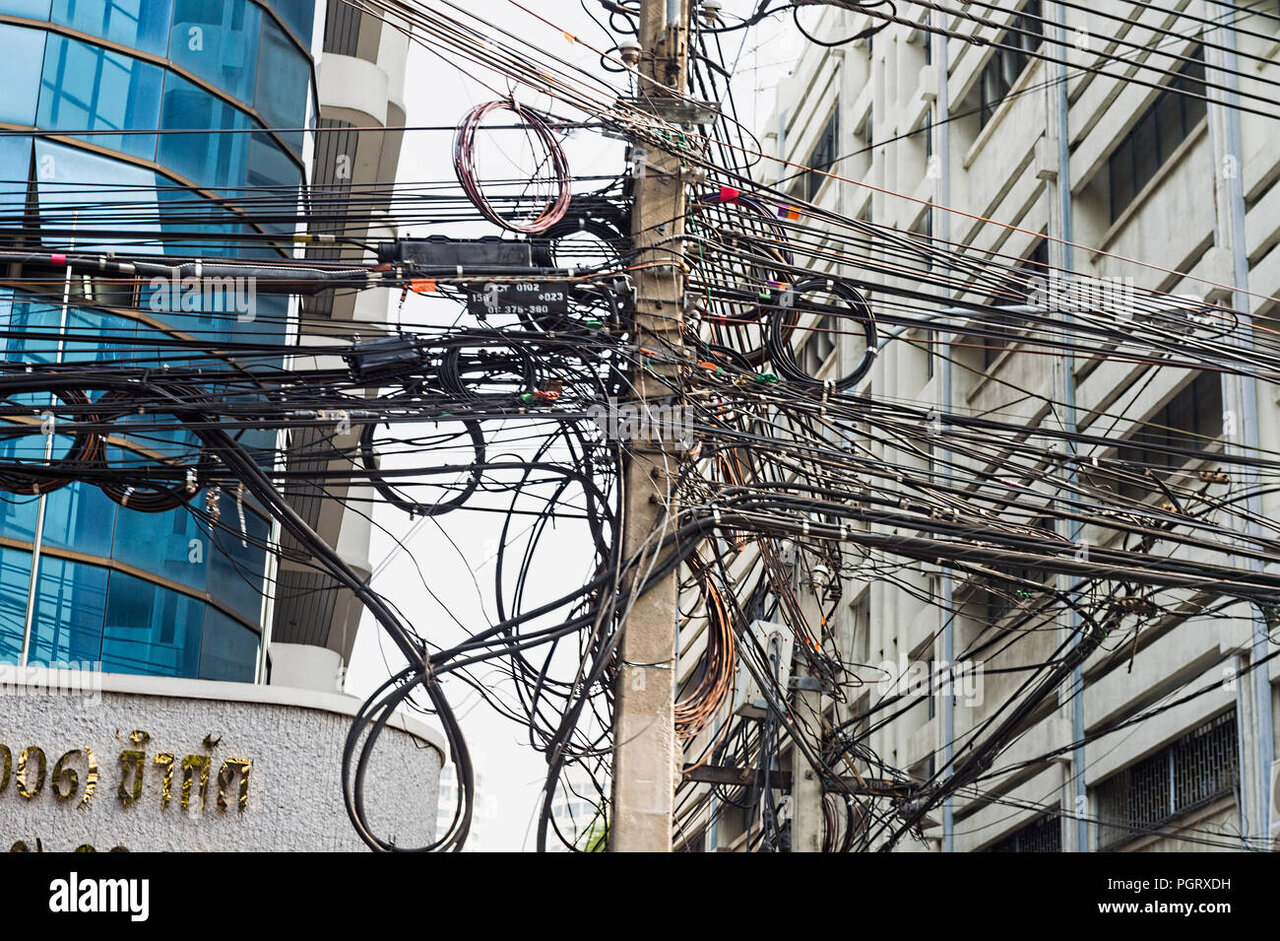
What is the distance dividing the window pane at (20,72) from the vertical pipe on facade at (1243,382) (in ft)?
31.7

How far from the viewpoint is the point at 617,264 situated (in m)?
10.0

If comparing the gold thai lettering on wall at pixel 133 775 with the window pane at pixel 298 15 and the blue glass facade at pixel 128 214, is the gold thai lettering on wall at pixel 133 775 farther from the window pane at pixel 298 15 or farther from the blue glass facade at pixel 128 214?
the window pane at pixel 298 15

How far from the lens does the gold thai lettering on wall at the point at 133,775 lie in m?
10.9

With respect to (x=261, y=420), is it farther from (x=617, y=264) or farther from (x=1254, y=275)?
(x=1254, y=275)

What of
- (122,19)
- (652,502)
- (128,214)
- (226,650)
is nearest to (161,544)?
(226,650)

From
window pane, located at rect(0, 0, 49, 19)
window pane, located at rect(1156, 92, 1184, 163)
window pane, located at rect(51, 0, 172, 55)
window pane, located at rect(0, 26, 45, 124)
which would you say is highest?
window pane, located at rect(1156, 92, 1184, 163)

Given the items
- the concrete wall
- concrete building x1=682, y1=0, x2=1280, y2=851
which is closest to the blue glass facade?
the concrete wall

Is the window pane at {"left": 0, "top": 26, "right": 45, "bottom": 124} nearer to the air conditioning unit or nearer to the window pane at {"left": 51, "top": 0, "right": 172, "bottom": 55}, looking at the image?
the window pane at {"left": 51, "top": 0, "right": 172, "bottom": 55}

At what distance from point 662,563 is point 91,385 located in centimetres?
338

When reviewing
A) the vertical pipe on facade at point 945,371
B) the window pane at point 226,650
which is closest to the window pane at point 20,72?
the window pane at point 226,650

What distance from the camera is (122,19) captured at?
13.8 metres

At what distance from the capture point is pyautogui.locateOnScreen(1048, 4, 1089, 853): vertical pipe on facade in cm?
1708

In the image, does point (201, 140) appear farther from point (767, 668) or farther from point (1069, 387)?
point (1069, 387)
